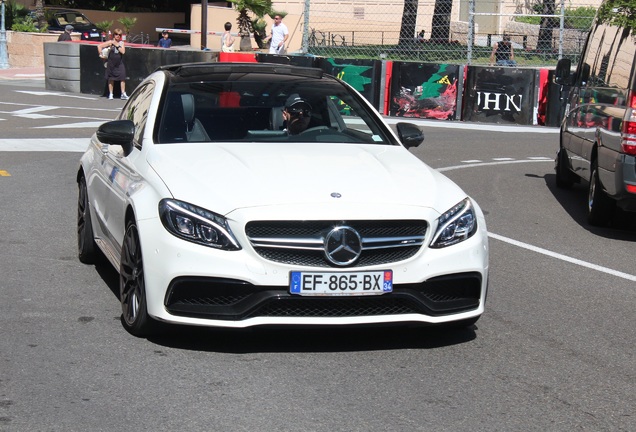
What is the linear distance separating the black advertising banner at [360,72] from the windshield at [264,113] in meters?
16.2

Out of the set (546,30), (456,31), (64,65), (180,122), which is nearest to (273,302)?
(180,122)

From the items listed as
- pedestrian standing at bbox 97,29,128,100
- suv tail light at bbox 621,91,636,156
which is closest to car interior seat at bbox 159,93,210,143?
suv tail light at bbox 621,91,636,156

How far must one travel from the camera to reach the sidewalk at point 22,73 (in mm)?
33719

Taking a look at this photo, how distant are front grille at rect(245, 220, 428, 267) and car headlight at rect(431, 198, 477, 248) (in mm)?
269

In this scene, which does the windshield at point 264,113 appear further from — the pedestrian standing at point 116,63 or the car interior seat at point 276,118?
the pedestrian standing at point 116,63

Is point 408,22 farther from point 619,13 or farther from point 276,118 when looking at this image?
point 276,118

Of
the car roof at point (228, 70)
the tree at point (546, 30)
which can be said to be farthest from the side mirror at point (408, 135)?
the tree at point (546, 30)

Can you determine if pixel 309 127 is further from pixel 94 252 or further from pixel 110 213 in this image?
pixel 94 252

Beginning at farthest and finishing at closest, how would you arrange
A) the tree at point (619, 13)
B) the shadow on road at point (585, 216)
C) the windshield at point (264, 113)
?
1. the tree at point (619, 13)
2. the shadow on road at point (585, 216)
3. the windshield at point (264, 113)

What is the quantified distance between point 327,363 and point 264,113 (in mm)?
2127

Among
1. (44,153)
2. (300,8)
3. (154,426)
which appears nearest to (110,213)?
(154,426)

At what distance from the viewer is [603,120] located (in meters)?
11.3

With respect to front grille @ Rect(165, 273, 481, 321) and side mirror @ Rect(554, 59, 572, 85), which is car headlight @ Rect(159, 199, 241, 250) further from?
side mirror @ Rect(554, 59, 572, 85)

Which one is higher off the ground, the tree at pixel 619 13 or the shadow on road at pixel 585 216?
the tree at pixel 619 13
